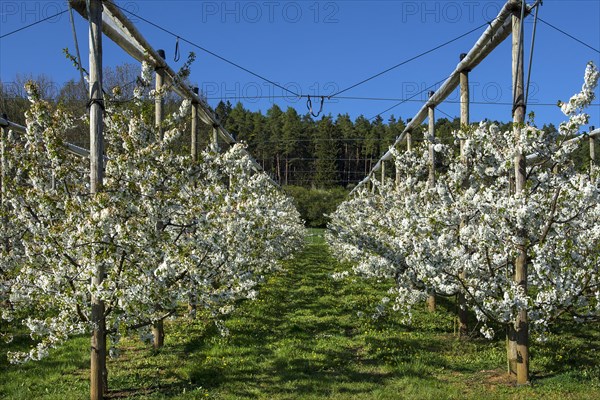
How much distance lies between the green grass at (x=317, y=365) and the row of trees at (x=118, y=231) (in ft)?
3.99

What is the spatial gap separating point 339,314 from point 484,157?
23.1 ft

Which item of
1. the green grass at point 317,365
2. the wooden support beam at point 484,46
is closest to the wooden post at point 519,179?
the wooden support beam at point 484,46

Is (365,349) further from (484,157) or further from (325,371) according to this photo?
(484,157)

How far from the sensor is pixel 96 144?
6824mm

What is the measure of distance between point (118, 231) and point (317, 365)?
470 cm

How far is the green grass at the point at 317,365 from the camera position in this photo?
7.56 metres

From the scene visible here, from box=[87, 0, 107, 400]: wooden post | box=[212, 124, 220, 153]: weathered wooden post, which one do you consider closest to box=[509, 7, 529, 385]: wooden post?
box=[212, 124, 220, 153]: weathered wooden post

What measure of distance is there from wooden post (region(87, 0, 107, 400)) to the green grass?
64 centimetres

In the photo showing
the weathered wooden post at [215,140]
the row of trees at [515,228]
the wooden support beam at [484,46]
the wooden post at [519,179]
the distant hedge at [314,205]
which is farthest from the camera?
the distant hedge at [314,205]

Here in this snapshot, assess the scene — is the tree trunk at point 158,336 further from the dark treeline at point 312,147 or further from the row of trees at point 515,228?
the dark treeline at point 312,147

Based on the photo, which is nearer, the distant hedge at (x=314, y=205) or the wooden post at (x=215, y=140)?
the wooden post at (x=215, y=140)

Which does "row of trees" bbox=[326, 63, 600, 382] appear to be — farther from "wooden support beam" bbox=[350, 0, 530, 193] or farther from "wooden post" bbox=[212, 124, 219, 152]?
"wooden post" bbox=[212, 124, 219, 152]

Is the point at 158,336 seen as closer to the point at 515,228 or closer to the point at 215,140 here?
the point at 215,140

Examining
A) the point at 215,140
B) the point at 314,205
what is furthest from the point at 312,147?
the point at 215,140
